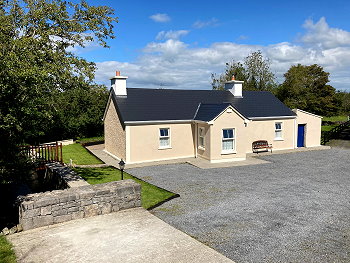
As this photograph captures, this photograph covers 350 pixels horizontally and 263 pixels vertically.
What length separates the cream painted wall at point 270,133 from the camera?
25.8 m

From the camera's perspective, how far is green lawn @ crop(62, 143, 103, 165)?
22219 mm

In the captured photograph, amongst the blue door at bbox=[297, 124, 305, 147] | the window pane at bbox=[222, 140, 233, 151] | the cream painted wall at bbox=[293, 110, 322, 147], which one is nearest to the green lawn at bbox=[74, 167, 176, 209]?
the window pane at bbox=[222, 140, 233, 151]

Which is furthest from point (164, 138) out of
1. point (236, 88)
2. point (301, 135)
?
point (301, 135)

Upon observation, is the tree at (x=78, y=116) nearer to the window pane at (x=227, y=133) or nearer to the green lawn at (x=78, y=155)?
the green lawn at (x=78, y=155)

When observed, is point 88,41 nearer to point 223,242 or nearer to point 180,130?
point 180,130

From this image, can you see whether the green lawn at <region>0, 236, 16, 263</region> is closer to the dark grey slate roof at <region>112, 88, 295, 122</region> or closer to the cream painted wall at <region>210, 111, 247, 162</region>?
the dark grey slate roof at <region>112, 88, 295, 122</region>

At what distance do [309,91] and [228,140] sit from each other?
31.3 meters

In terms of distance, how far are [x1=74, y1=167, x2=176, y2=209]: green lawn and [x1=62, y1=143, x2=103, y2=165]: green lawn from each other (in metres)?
2.83

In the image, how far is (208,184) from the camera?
15703mm

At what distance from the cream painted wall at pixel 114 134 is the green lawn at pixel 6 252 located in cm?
1323

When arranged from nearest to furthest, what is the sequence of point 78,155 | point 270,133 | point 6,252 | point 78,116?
point 6,252 < point 78,155 < point 270,133 < point 78,116

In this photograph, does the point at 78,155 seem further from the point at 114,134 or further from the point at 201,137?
the point at 201,137

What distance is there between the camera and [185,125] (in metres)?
23.4

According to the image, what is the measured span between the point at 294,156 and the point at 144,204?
16014mm
